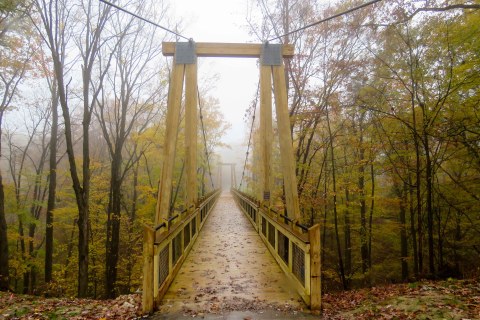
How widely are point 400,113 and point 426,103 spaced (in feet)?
4.65

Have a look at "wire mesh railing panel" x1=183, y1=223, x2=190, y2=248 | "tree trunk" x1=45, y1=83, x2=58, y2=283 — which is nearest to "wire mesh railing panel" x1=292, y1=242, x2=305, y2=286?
"wire mesh railing panel" x1=183, y1=223, x2=190, y2=248

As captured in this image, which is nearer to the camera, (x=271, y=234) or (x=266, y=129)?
(x=271, y=234)

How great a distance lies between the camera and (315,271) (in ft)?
13.5

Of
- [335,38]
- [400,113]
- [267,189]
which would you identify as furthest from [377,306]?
[335,38]

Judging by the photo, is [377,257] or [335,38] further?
[377,257]

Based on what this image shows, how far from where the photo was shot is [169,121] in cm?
681

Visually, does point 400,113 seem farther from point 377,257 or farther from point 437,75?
point 377,257

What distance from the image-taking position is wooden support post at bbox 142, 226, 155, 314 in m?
3.95

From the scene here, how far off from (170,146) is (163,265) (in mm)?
2764

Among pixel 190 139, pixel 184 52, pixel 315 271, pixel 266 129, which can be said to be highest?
pixel 184 52

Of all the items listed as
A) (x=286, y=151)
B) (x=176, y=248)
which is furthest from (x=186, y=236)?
(x=286, y=151)

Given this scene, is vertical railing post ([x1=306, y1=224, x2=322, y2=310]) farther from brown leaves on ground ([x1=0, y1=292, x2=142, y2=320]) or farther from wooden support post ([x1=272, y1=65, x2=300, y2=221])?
wooden support post ([x1=272, y1=65, x2=300, y2=221])

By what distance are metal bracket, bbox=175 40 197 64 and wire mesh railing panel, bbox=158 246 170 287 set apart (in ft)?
15.2

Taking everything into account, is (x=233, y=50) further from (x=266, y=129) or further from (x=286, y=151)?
(x=286, y=151)
